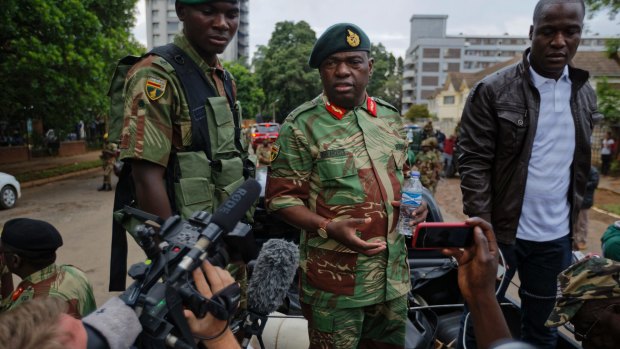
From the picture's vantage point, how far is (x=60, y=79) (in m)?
11.2

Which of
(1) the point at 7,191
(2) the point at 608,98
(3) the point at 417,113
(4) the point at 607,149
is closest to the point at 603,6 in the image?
(2) the point at 608,98

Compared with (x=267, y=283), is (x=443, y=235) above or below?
above

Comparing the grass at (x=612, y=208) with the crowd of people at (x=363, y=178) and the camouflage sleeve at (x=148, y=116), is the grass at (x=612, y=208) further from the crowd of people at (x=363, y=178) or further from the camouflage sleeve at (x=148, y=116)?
the camouflage sleeve at (x=148, y=116)

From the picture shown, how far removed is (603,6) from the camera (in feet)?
30.8

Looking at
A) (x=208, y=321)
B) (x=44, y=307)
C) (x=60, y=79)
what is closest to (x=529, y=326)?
(x=208, y=321)

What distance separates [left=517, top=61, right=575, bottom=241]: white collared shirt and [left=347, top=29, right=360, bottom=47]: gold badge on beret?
102cm

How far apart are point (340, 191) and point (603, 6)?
10.1 m

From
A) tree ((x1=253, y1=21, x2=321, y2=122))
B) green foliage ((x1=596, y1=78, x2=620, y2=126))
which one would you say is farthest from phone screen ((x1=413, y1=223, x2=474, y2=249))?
tree ((x1=253, y1=21, x2=321, y2=122))

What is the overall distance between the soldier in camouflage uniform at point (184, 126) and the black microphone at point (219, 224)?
80 centimetres

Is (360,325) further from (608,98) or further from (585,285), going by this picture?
(608,98)

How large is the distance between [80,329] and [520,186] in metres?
2.21

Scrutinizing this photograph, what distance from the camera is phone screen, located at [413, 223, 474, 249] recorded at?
1.57 meters

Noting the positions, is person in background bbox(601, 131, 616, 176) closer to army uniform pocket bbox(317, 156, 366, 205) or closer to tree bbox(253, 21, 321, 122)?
army uniform pocket bbox(317, 156, 366, 205)

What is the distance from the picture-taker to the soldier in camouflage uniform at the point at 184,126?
1.89m
